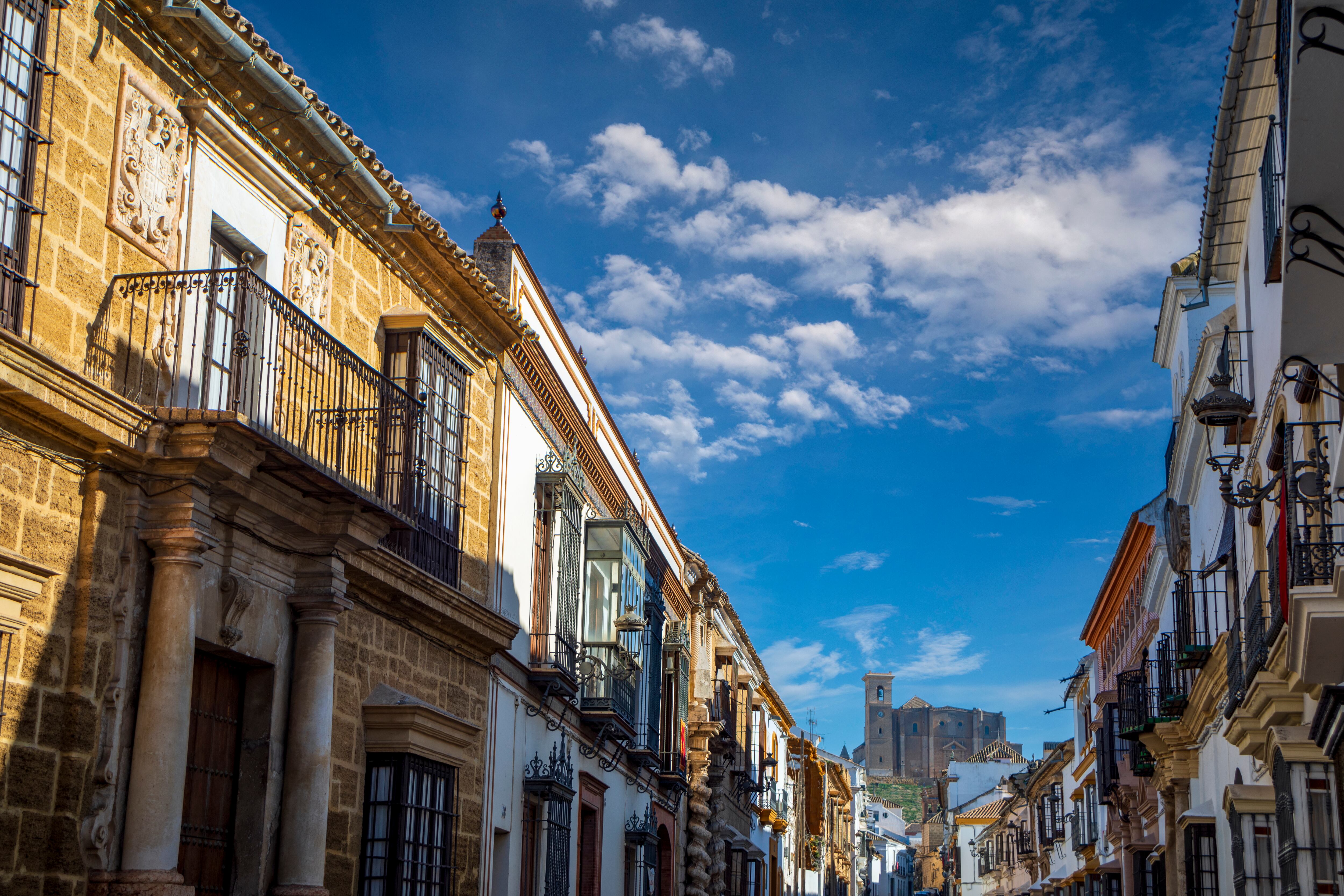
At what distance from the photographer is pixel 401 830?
427 inches

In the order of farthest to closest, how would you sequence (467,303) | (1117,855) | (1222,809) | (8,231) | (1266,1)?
1. (1117,855)
2. (1222,809)
3. (467,303)
4. (1266,1)
5. (8,231)

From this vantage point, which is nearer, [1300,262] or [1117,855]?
[1300,262]

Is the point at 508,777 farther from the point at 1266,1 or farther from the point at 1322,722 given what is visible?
the point at 1266,1

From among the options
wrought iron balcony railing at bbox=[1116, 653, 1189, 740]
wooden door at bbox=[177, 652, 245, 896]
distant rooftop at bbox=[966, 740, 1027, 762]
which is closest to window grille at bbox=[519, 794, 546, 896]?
wooden door at bbox=[177, 652, 245, 896]

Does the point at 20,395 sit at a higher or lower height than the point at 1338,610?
higher

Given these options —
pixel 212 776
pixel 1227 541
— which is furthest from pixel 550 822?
pixel 1227 541

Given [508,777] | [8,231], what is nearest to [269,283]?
[8,231]

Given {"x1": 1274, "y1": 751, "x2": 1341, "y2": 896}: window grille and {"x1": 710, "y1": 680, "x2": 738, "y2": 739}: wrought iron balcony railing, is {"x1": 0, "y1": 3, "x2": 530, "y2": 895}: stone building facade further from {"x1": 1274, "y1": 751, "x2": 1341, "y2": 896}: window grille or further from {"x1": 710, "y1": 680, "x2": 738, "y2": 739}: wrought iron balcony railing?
{"x1": 710, "y1": 680, "x2": 738, "y2": 739}: wrought iron balcony railing

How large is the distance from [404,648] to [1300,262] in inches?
292

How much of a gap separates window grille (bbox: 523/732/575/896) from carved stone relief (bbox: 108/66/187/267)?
7410 mm

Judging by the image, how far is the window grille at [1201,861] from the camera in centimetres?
1688

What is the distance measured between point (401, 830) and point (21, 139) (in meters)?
5.94

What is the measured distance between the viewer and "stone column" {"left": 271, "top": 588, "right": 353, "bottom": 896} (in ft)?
30.2

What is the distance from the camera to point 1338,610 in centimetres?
859
